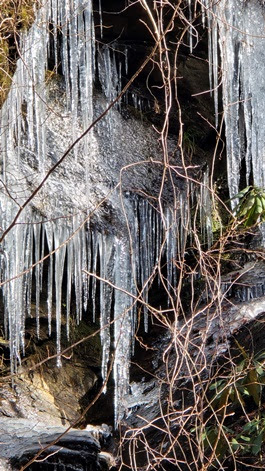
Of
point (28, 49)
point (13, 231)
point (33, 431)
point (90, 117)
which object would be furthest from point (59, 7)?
point (33, 431)

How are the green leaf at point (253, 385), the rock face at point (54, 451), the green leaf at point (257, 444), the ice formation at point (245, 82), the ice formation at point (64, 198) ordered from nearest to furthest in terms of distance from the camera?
the green leaf at point (257, 444) < the green leaf at point (253, 385) < the rock face at point (54, 451) < the ice formation at point (64, 198) < the ice formation at point (245, 82)

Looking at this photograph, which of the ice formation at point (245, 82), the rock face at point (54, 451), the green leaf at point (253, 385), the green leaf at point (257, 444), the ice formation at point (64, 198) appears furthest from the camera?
the ice formation at point (245, 82)

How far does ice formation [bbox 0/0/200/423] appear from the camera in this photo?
17.3 feet

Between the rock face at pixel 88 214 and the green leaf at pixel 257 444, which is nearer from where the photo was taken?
the green leaf at pixel 257 444

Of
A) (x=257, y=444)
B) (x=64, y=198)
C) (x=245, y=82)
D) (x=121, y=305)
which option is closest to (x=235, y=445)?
(x=257, y=444)

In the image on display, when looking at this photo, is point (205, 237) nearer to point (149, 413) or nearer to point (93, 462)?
point (149, 413)

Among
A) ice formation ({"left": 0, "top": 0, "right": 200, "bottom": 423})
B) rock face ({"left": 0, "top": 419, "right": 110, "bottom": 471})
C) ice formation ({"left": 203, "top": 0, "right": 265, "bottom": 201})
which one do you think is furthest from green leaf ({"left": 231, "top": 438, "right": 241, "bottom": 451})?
ice formation ({"left": 203, "top": 0, "right": 265, "bottom": 201})

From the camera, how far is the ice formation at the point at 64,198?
5.28m

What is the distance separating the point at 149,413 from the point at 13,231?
1.43 m

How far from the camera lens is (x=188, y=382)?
4648 millimetres

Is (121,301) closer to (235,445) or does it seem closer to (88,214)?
(88,214)

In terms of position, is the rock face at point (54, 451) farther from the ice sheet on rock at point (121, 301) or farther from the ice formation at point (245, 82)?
the ice formation at point (245, 82)

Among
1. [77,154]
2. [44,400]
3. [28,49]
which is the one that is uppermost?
[28,49]

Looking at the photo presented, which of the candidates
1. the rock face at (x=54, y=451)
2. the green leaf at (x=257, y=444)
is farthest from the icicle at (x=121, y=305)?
the green leaf at (x=257, y=444)
